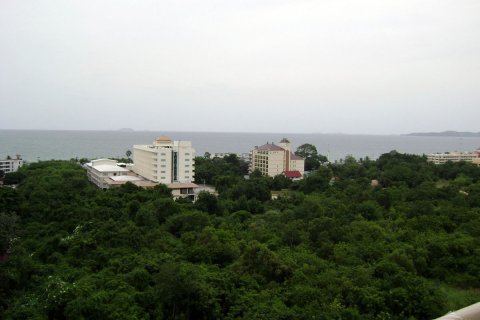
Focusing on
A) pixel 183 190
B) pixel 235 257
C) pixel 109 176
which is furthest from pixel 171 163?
pixel 235 257

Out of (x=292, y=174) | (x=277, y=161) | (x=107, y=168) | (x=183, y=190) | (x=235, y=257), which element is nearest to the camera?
(x=235, y=257)

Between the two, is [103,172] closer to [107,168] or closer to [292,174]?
[107,168]

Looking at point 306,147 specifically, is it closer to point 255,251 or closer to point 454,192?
point 454,192

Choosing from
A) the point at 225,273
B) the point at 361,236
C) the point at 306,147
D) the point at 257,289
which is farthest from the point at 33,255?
the point at 306,147

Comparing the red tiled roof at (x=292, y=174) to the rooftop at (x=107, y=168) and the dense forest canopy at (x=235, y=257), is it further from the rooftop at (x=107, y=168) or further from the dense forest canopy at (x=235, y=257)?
the dense forest canopy at (x=235, y=257)

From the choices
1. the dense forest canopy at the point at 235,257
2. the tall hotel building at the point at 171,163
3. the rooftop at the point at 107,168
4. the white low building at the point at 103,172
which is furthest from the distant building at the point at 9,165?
the dense forest canopy at the point at 235,257
